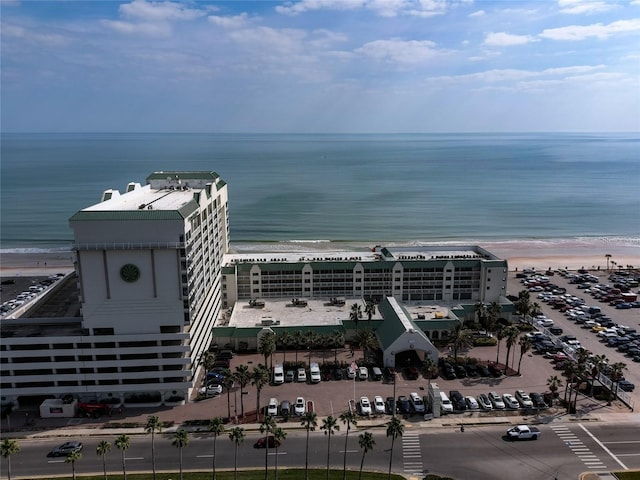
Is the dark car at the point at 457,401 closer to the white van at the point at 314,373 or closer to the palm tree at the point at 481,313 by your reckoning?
the white van at the point at 314,373

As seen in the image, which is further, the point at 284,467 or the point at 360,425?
the point at 360,425

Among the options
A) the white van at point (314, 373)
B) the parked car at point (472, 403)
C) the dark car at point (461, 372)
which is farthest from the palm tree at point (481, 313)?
the white van at point (314, 373)

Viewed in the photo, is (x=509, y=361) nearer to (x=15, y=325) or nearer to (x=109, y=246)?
(x=109, y=246)

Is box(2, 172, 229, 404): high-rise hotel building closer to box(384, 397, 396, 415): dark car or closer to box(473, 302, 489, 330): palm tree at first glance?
box(384, 397, 396, 415): dark car

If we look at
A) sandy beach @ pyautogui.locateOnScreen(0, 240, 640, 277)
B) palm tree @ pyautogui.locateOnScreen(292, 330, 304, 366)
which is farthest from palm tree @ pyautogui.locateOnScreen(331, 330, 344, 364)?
sandy beach @ pyautogui.locateOnScreen(0, 240, 640, 277)

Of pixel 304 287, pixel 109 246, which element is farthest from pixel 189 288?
pixel 304 287

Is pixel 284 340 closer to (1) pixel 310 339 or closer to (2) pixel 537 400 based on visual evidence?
(1) pixel 310 339

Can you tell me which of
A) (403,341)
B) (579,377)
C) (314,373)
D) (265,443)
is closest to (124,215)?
(265,443)
